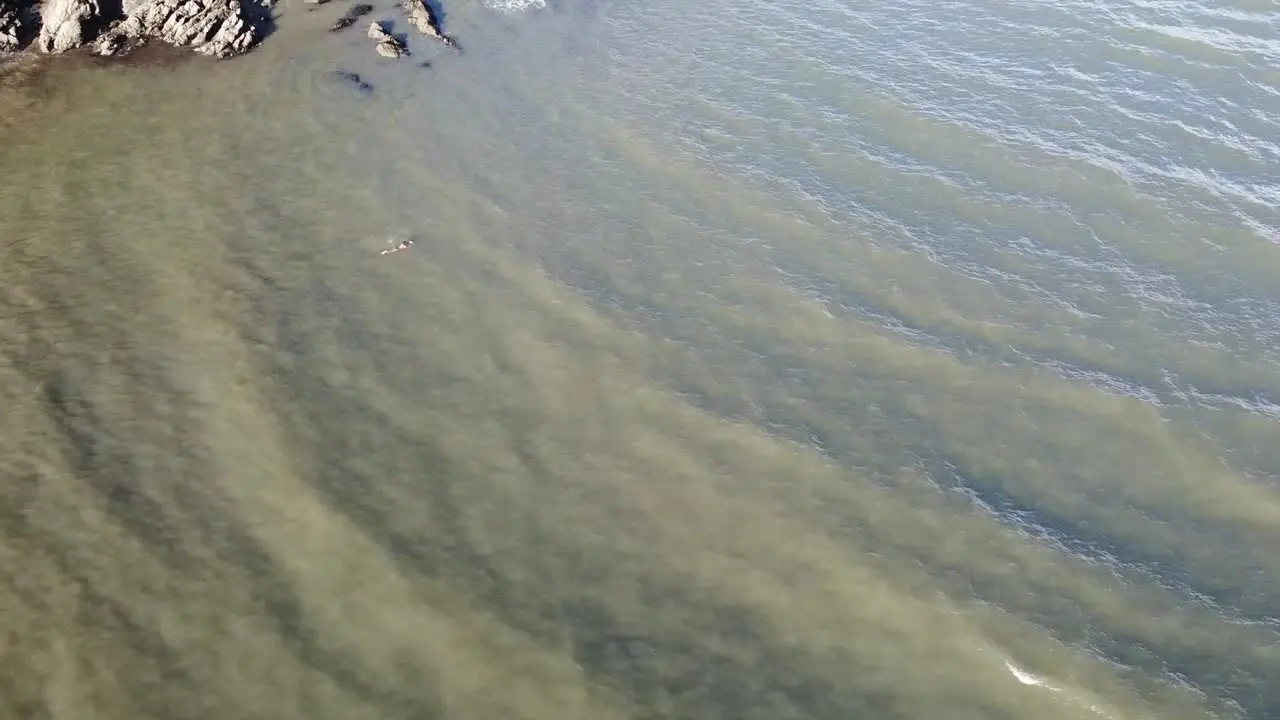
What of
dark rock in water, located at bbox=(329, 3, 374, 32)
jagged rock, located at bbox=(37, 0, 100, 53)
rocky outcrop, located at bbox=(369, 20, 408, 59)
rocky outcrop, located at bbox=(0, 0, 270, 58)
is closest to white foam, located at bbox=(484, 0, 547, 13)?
rocky outcrop, located at bbox=(369, 20, 408, 59)

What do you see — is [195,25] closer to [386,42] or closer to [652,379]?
[386,42]

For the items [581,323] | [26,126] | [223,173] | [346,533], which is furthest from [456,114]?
[346,533]

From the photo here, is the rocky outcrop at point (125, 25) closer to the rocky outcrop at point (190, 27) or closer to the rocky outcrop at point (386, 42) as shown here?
the rocky outcrop at point (190, 27)

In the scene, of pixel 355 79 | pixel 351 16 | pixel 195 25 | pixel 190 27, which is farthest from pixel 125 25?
pixel 355 79

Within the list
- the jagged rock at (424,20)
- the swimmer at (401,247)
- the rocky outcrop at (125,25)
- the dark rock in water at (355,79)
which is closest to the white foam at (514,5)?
the jagged rock at (424,20)

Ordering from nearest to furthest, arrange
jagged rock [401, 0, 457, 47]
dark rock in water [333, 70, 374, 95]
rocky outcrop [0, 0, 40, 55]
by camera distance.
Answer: dark rock in water [333, 70, 374, 95], rocky outcrop [0, 0, 40, 55], jagged rock [401, 0, 457, 47]

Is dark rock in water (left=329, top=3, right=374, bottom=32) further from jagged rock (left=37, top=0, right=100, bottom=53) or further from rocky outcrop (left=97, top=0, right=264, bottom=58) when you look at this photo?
jagged rock (left=37, top=0, right=100, bottom=53)
